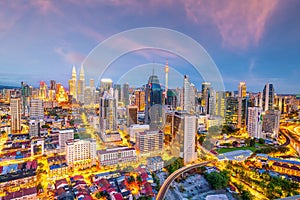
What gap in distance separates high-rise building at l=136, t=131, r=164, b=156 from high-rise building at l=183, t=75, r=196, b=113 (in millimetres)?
467

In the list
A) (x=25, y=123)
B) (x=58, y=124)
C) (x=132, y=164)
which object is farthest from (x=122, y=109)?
(x=25, y=123)

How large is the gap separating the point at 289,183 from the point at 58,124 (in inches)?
240

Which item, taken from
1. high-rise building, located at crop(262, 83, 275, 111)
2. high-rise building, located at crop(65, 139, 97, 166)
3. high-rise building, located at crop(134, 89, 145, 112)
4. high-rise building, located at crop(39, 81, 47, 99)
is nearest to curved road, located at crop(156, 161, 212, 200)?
high-rise building, located at crop(134, 89, 145, 112)

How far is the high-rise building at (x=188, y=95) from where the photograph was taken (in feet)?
4.72

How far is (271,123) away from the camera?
5.42 meters

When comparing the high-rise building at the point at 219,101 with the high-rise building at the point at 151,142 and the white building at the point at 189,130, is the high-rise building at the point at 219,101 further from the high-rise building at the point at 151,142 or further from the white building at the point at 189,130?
the high-rise building at the point at 151,142

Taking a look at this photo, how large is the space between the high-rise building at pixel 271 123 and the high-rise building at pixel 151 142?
16.8 ft

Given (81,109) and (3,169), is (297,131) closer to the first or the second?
(81,109)

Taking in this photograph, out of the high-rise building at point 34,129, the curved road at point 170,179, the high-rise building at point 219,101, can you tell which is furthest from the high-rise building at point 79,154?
the high-rise building at point 34,129

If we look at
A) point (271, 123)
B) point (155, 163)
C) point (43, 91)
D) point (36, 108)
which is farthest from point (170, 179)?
point (43, 91)

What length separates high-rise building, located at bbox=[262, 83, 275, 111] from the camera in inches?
265

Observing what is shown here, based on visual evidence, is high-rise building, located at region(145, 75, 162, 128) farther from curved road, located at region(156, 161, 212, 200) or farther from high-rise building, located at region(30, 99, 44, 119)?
high-rise building, located at region(30, 99, 44, 119)

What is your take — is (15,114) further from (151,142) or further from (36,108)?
(151,142)

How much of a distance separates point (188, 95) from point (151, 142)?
2.64 ft
